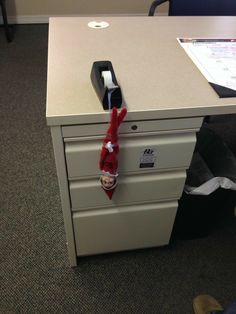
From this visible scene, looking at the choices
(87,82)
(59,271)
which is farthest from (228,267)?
(87,82)

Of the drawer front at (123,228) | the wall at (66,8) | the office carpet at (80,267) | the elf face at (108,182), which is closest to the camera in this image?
the elf face at (108,182)

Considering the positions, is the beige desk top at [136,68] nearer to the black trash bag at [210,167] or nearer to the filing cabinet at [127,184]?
the filing cabinet at [127,184]

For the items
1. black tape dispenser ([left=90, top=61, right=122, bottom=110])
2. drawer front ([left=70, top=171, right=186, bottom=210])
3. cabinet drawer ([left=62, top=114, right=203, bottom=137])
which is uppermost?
black tape dispenser ([left=90, top=61, right=122, bottom=110])

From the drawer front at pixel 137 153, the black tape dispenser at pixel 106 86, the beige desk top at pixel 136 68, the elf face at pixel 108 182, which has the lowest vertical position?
the elf face at pixel 108 182

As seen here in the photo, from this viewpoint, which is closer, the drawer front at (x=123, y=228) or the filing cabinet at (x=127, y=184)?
the filing cabinet at (x=127, y=184)

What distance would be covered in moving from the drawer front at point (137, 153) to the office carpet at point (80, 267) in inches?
21.5

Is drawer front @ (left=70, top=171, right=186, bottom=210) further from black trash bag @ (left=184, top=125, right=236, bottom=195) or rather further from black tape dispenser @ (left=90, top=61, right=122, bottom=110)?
black tape dispenser @ (left=90, top=61, right=122, bottom=110)

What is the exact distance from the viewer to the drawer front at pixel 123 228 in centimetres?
102

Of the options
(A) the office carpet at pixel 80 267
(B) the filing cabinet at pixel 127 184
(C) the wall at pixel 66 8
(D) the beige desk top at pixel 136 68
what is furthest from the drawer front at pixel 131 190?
(C) the wall at pixel 66 8

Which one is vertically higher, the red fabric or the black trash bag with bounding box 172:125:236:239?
the red fabric

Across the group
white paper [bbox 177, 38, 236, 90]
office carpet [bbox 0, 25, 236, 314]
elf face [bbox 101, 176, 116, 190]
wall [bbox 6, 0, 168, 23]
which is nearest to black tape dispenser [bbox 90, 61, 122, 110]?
elf face [bbox 101, 176, 116, 190]

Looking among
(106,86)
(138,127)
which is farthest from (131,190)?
(106,86)

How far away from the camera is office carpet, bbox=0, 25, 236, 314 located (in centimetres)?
114

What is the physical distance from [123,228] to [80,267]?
30 cm
